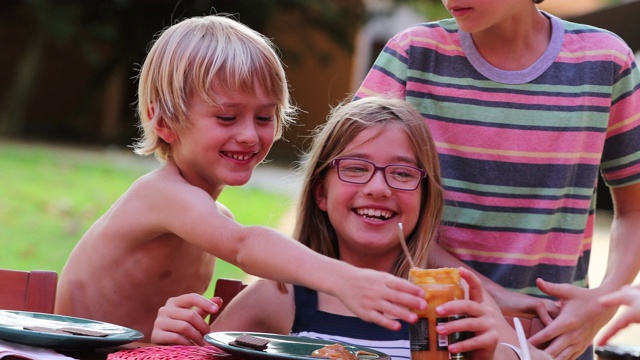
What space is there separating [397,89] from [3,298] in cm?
114

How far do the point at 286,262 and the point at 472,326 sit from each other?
39cm

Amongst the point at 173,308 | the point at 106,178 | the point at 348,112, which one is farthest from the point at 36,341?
the point at 106,178

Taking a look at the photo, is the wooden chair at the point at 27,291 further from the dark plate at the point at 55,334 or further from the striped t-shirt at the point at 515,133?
the striped t-shirt at the point at 515,133

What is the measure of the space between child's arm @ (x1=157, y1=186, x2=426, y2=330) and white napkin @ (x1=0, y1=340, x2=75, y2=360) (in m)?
0.42

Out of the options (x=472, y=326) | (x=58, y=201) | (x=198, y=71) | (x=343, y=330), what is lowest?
(x=58, y=201)

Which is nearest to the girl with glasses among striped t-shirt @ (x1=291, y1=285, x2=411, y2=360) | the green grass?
striped t-shirt @ (x1=291, y1=285, x2=411, y2=360)

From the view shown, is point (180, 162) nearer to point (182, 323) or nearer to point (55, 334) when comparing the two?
point (182, 323)

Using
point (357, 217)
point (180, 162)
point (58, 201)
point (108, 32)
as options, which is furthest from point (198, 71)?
point (108, 32)

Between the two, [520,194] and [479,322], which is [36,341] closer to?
[479,322]

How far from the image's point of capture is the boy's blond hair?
9.12 ft

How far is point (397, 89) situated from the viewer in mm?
2967

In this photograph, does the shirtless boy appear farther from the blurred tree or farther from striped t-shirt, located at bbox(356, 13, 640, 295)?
the blurred tree

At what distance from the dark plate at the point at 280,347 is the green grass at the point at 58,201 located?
4422 mm

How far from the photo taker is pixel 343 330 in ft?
8.53
